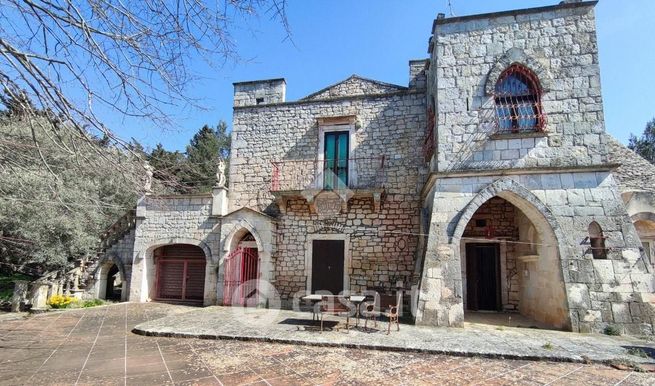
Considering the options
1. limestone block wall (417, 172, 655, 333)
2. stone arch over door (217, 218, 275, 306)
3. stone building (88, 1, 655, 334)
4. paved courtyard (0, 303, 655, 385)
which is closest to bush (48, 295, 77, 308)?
stone building (88, 1, 655, 334)

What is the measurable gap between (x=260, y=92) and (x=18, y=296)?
30.3 feet

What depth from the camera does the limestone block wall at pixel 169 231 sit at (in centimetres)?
1136

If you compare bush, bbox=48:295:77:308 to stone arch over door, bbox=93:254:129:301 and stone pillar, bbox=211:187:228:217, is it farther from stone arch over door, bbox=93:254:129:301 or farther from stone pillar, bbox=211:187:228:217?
stone pillar, bbox=211:187:228:217

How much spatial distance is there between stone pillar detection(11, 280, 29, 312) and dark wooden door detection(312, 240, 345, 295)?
8.26 m

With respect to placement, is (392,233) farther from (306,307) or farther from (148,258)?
(148,258)

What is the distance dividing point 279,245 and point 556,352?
7.47m

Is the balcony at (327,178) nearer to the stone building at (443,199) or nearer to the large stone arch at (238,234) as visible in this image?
the stone building at (443,199)

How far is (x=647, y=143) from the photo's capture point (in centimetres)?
2259

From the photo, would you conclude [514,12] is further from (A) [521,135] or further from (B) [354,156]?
(B) [354,156]

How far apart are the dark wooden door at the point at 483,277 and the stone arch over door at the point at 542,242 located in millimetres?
1569

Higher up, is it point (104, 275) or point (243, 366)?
point (104, 275)

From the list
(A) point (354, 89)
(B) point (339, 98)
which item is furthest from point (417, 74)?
(B) point (339, 98)

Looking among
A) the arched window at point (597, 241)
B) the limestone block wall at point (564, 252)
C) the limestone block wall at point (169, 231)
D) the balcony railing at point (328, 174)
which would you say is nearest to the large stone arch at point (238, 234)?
the limestone block wall at point (169, 231)

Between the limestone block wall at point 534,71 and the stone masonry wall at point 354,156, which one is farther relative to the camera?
the stone masonry wall at point 354,156
